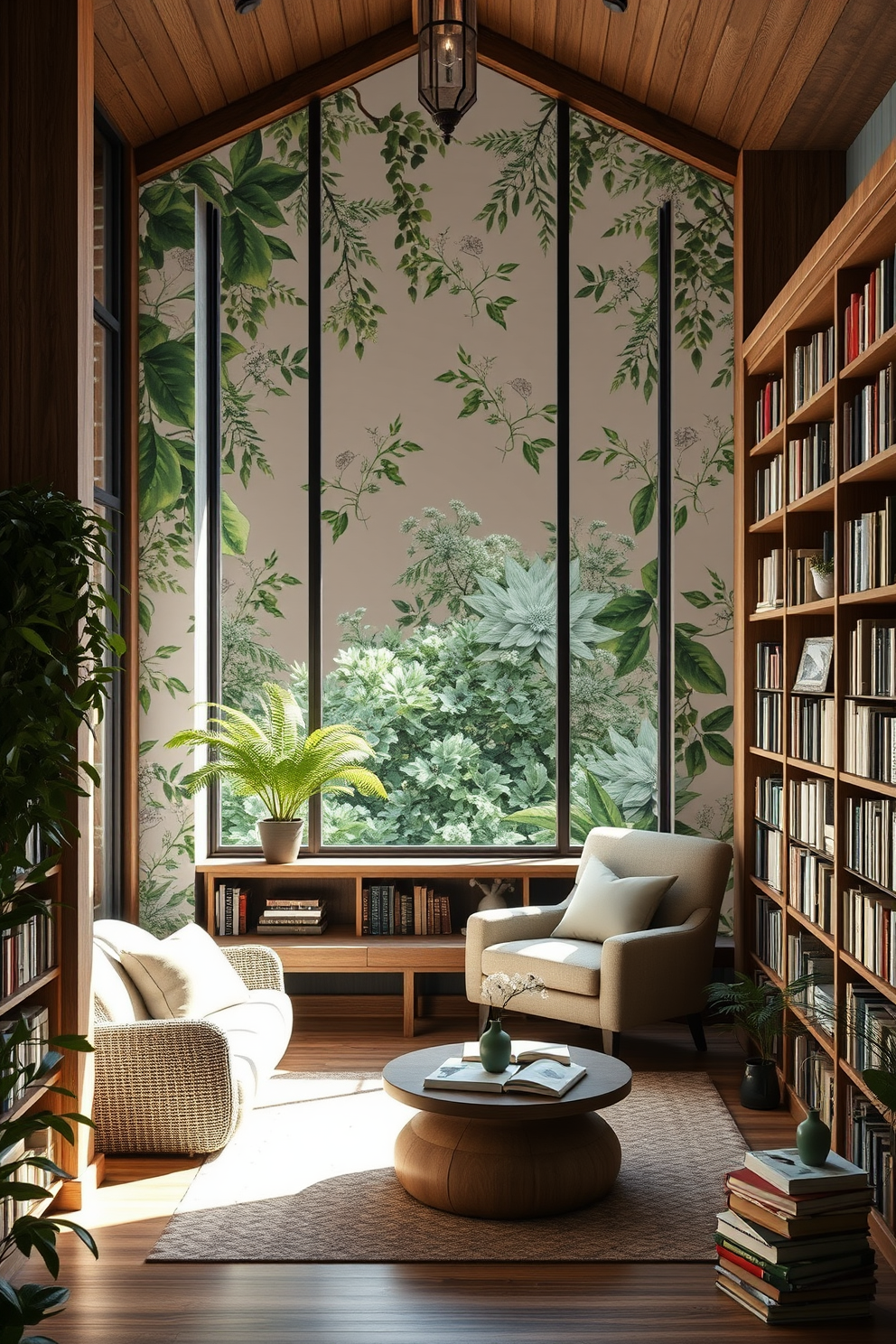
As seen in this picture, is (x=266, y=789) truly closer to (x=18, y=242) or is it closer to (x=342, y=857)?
(x=342, y=857)

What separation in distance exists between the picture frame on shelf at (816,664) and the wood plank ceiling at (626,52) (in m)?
2.05

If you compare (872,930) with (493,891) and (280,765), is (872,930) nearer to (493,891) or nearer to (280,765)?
(493,891)

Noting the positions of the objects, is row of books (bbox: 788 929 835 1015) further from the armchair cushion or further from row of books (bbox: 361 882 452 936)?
row of books (bbox: 361 882 452 936)

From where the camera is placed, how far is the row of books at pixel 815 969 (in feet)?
13.2

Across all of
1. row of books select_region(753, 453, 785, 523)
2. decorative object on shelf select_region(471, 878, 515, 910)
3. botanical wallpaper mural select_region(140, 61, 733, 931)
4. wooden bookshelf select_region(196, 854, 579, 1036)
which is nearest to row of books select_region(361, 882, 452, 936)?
wooden bookshelf select_region(196, 854, 579, 1036)

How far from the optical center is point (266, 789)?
19.0 ft

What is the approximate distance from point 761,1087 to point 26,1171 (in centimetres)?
254

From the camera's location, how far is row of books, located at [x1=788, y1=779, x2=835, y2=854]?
4105 millimetres

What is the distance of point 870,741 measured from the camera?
140 inches

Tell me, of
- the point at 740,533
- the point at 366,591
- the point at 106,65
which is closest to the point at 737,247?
the point at 740,533

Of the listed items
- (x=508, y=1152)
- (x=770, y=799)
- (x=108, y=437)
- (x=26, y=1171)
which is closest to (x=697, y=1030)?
(x=770, y=799)

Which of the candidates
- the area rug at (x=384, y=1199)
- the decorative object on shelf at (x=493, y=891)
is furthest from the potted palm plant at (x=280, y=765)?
the area rug at (x=384, y=1199)

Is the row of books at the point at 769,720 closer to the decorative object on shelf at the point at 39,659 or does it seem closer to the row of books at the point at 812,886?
the row of books at the point at 812,886

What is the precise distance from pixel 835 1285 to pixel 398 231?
4.89 m
